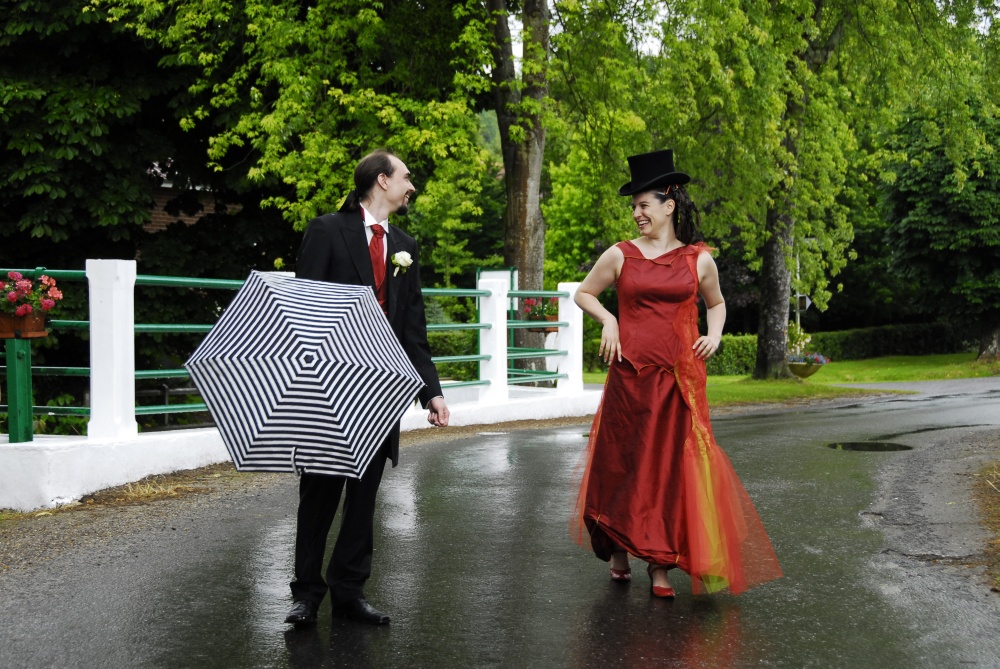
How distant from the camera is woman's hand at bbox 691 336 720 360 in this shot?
570 centimetres

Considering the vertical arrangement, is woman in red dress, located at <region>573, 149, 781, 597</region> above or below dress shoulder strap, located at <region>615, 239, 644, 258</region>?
below

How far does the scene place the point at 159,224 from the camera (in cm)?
2072

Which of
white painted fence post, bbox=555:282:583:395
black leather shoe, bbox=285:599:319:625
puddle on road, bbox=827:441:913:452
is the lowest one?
puddle on road, bbox=827:441:913:452

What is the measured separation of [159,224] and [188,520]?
13.9 meters

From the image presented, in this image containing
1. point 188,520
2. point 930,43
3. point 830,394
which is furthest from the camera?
point 930,43

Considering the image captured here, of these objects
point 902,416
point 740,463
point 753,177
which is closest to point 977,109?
point 753,177

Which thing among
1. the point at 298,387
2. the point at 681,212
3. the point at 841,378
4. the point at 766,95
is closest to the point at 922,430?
the point at 766,95

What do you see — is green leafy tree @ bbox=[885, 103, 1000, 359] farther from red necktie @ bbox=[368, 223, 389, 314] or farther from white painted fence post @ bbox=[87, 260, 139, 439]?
red necktie @ bbox=[368, 223, 389, 314]

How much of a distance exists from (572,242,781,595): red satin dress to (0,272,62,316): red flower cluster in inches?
186

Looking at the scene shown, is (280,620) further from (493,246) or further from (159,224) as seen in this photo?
(493,246)

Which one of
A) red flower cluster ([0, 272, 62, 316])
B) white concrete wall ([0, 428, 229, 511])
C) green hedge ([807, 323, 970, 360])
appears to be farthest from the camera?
green hedge ([807, 323, 970, 360])

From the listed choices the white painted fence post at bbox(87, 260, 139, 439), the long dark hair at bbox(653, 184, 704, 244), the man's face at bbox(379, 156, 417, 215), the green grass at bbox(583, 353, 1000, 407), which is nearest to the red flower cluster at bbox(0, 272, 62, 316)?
the white painted fence post at bbox(87, 260, 139, 439)

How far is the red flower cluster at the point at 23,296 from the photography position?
8.61 metres

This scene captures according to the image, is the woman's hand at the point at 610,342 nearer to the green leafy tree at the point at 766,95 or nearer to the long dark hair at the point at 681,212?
the long dark hair at the point at 681,212
